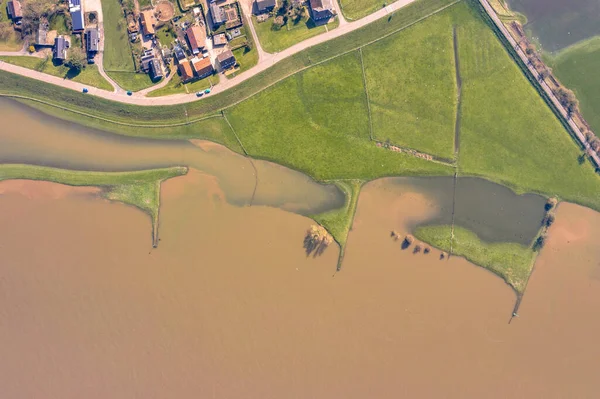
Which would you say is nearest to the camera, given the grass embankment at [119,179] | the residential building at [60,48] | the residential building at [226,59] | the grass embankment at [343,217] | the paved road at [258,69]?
the grass embankment at [343,217]

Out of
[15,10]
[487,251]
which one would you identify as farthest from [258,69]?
[487,251]

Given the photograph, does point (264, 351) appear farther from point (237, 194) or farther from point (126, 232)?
point (126, 232)

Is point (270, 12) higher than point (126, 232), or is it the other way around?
point (270, 12)

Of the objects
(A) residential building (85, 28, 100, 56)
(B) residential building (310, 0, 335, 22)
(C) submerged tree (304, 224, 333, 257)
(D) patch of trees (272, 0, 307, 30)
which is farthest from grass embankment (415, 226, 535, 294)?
(A) residential building (85, 28, 100, 56)

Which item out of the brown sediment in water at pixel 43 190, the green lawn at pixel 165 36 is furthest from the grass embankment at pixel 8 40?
the green lawn at pixel 165 36

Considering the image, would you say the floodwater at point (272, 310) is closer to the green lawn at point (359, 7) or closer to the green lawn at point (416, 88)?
the green lawn at point (416, 88)

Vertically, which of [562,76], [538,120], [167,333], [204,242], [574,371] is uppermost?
[562,76]

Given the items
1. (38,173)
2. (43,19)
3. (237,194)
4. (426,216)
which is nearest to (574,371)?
(426,216)
